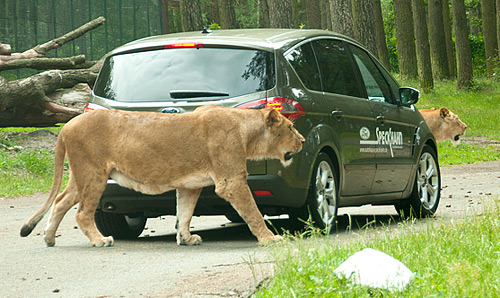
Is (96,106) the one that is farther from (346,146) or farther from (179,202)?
(346,146)

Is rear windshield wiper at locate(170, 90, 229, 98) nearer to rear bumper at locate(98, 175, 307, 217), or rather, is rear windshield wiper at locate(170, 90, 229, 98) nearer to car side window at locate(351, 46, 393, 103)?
rear bumper at locate(98, 175, 307, 217)

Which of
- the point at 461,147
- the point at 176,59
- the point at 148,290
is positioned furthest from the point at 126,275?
the point at 461,147

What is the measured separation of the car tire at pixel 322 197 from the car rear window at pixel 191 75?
0.94 meters

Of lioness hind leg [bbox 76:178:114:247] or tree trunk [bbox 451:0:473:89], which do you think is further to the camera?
tree trunk [bbox 451:0:473:89]

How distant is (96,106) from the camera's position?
798cm

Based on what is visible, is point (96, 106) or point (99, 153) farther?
point (96, 106)

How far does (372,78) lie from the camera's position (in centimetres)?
938

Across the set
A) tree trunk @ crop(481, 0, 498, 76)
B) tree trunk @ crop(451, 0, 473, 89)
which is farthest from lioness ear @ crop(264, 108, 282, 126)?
tree trunk @ crop(481, 0, 498, 76)

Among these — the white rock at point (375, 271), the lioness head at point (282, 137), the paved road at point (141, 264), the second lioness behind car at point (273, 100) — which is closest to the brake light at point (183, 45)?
the second lioness behind car at point (273, 100)

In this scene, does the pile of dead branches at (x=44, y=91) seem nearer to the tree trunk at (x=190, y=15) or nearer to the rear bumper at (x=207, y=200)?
the tree trunk at (x=190, y=15)

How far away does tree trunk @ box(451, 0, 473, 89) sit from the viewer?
34.2m

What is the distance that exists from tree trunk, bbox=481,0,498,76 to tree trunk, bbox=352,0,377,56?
19.2m

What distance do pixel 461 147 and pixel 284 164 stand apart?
1481cm

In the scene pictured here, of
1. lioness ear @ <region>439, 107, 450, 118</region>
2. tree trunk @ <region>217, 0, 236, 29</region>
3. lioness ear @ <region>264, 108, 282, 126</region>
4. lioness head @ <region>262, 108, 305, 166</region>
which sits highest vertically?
tree trunk @ <region>217, 0, 236, 29</region>
